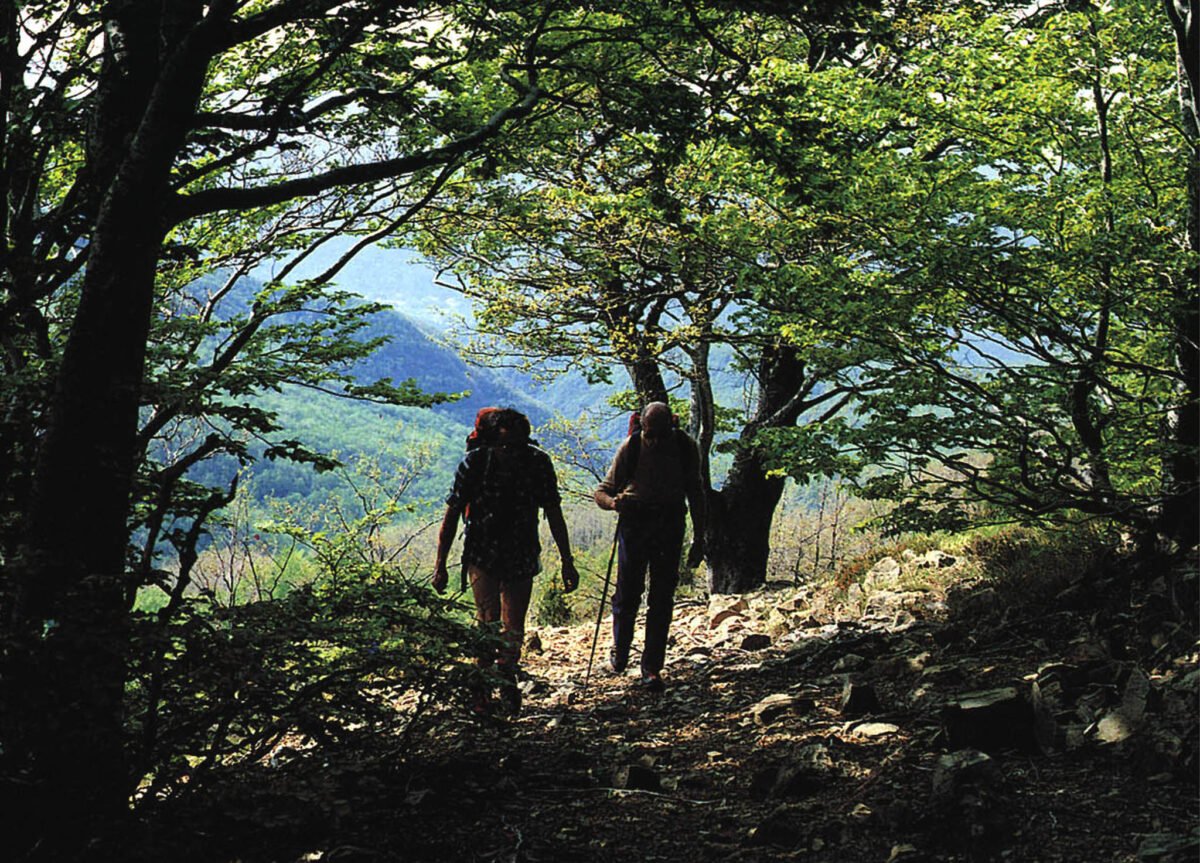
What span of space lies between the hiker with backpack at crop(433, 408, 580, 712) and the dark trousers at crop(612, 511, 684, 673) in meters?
0.60

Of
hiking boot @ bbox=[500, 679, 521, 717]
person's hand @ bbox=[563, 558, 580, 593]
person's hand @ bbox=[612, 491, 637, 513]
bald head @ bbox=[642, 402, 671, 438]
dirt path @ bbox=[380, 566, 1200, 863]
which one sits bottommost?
dirt path @ bbox=[380, 566, 1200, 863]

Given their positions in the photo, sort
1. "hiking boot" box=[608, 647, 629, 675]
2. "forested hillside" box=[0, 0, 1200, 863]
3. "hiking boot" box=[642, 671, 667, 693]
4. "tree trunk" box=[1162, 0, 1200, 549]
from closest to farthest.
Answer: "forested hillside" box=[0, 0, 1200, 863], "tree trunk" box=[1162, 0, 1200, 549], "hiking boot" box=[642, 671, 667, 693], "hiking boot" box=[608, 647, 629, 675]

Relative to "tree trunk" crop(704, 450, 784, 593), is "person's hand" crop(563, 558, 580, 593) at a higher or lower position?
lower

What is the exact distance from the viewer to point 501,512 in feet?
20.1

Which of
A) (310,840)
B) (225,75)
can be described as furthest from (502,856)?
(225,75)

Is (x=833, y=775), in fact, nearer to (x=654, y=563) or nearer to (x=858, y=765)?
(x=858, y=765)

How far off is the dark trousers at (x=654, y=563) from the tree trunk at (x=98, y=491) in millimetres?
3752

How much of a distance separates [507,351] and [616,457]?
7.72m

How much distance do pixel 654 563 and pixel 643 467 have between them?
71 centimetres

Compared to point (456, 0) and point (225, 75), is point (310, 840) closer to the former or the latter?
point (456, 0)

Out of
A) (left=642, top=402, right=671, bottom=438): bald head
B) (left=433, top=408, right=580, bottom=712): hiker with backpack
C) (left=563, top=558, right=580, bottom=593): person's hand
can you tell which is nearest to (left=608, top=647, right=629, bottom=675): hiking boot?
(left=563, top=558, right=580, bottom=593): person's hand

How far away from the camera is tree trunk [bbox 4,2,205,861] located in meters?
2.81

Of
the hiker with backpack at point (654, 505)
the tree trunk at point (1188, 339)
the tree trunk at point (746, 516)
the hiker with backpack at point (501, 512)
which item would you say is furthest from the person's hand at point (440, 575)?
the tree trunk at point (746, 516)

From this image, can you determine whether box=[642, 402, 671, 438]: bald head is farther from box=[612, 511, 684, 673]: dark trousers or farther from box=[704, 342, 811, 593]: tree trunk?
box=[704, 342, 811, 593]: tree trunk
